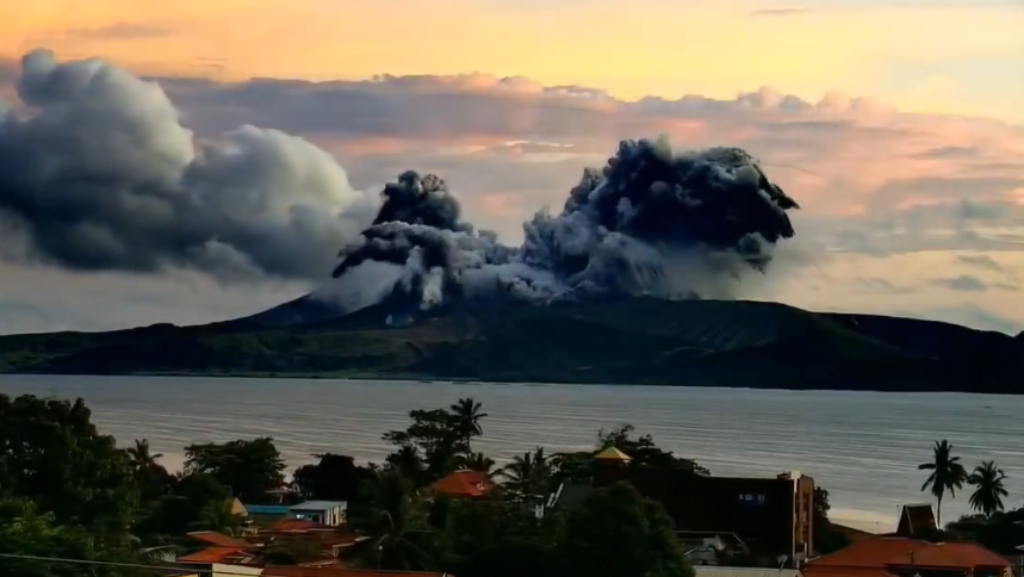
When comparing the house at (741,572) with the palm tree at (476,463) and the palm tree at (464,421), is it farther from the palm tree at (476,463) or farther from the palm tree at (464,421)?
the palm tree at (464,421)

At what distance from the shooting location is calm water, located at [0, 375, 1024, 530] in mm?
84250

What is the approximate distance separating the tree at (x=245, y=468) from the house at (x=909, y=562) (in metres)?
21.7

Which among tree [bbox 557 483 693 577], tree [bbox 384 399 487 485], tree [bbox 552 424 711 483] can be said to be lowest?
tree [bbox 557 483 693 577]

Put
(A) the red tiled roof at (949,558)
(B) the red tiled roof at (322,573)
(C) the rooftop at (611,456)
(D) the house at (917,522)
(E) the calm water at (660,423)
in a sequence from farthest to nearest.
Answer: (E) the calm water at (660,423) → (C) the rooftop at (611,456) → (D) the house at (917,522) → (A) the red tiled roof at (949,558) → (B) the red tiled roof at (322,573)

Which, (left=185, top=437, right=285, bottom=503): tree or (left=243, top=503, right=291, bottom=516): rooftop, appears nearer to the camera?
(left=243, top=503, right=291, bottom=516): rooftop

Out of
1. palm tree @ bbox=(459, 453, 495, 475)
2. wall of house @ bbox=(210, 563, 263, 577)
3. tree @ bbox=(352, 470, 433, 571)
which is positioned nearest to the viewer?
wall of house @ bbox=(210, 563, 263, 577)

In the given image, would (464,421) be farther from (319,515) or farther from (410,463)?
(319,515)

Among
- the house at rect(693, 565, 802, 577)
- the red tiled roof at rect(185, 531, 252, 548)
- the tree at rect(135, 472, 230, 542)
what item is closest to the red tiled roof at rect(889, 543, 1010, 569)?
the house at rect(693, 565, 802, 577)

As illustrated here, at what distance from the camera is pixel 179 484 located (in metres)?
40.3

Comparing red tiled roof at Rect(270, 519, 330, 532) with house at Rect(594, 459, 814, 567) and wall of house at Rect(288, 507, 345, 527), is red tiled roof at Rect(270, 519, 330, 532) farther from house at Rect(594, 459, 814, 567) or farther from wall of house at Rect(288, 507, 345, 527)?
house at Rect(594, 459, 814, 567)

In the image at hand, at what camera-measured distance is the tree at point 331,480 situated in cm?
4728

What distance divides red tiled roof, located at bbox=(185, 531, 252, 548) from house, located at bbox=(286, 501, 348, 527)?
695cm

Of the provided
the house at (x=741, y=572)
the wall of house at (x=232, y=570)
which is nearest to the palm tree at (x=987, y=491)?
the house at (x=741, y=572)

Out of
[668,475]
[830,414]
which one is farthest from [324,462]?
[830,414]
